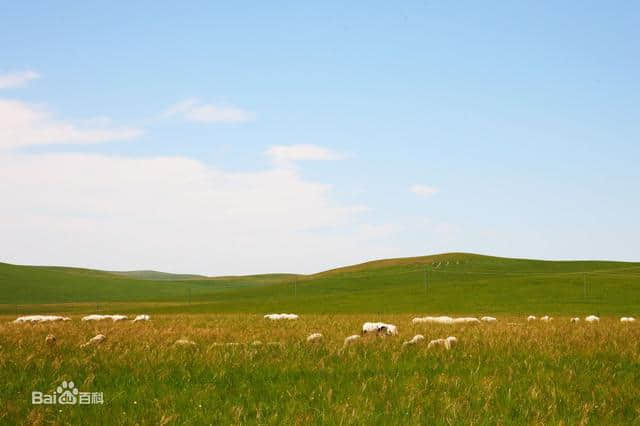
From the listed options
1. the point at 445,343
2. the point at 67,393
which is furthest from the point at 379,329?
the point at 67,393

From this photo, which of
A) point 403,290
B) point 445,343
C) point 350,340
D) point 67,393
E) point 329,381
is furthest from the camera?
point 403,290

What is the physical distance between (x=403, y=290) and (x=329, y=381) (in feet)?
145

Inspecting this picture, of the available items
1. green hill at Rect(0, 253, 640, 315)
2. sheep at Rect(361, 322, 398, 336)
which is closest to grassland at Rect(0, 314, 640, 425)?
sheep at Rect(361, 322, 398, 336)

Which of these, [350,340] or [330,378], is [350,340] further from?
[330,378]

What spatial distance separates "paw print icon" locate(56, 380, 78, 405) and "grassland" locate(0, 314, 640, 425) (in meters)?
0.12

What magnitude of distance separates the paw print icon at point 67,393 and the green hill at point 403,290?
26.1 meters

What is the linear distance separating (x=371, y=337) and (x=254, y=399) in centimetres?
402

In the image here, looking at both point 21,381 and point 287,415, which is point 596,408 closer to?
point 287,415

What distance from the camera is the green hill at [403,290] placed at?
36188 mm

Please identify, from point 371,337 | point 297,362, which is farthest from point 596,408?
point 371,337

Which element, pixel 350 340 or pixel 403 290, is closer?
pixel 350 340

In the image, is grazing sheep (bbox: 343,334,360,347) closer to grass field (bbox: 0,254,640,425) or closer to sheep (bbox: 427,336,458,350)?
grass field (bbox: 0,254,640,425)

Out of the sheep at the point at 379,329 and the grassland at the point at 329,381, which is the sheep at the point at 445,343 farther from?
the sheep at the point at 379,329

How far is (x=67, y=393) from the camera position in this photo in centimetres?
546
